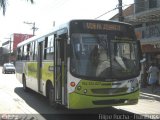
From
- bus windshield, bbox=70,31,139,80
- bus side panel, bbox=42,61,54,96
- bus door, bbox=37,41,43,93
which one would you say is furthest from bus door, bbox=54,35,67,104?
bus door, bbox=37,41,43,93

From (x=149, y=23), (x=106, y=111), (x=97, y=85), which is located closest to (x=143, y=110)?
(x=106, y=111)

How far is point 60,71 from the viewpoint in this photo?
469 inches

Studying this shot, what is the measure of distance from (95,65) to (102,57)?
1.18 feet

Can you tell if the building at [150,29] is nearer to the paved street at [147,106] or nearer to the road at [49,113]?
the paved street at [147,106]

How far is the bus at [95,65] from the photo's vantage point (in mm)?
10766

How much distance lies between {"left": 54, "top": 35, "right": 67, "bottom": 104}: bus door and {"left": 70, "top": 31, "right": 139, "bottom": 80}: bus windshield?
28.2 inches

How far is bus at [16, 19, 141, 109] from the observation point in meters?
10.8

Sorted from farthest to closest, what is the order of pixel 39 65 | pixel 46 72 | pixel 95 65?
pixel 39 65 → pixel 46 72 → pixel 95 65

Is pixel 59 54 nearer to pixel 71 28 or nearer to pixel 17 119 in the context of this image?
pixel 71 28

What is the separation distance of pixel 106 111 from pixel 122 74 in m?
2.08

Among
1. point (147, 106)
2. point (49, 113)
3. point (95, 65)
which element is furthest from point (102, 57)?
point (147, 106)

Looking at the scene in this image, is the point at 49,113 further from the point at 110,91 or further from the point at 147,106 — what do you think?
the point at 147,106

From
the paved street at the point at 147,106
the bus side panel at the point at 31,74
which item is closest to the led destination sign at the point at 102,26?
the paved street at the point at 147,106

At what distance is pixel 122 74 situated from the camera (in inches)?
444
